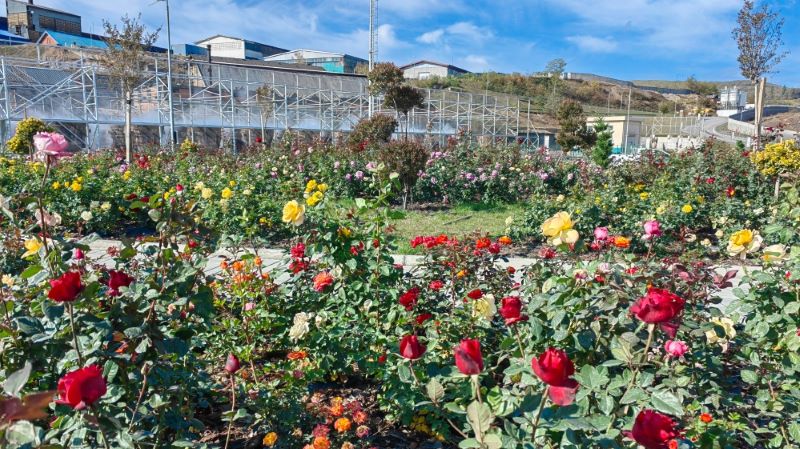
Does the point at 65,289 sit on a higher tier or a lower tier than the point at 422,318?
higher

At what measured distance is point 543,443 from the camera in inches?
51.4

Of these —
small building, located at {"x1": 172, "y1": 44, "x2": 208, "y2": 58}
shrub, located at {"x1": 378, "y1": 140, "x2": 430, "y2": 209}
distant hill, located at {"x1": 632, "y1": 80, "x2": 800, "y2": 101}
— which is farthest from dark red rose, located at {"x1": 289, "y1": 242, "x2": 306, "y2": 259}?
distant hill, located at {"x1": 632, "y1": 80, "x2": 800, "y2": 101}

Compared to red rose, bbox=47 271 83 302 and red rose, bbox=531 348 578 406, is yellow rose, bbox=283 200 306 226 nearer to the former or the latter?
red rose, bbox=47 271 83 302

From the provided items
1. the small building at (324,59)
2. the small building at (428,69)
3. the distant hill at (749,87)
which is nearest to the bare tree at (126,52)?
the small building at (324,59)

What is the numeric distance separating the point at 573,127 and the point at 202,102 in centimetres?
1390

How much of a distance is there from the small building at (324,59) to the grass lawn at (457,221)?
50.2m

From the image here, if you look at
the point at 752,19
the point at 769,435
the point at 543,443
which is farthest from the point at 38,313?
the point at 752,19

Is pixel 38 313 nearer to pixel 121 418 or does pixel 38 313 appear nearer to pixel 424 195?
pixel 121 418

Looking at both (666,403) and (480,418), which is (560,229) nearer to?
(666,403)

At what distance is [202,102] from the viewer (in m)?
20.0

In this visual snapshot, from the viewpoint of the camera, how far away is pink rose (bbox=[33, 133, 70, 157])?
146 cm

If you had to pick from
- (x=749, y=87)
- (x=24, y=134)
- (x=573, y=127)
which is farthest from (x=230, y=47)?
(x=749, y=87)

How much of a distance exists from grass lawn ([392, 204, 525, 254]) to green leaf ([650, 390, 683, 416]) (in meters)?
4.22

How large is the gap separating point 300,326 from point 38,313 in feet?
2.72
